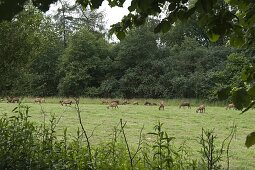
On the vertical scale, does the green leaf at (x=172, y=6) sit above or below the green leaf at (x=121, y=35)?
above

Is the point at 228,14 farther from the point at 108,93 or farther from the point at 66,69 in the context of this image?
the point at 66,69

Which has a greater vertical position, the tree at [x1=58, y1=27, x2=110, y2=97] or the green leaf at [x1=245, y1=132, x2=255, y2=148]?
the tree at [x1=58, y1=27, x2=110, y2=97]

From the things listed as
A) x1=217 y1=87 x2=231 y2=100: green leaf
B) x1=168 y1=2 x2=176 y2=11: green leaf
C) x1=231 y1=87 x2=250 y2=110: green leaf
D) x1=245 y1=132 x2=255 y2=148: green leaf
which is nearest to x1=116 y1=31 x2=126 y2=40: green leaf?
x1=168 y1=2 x2=176 y2=11: green leaf

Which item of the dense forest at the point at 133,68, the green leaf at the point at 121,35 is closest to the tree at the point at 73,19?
the dense forest at the point at 133,68

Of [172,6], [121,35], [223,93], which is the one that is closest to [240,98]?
[223,93]

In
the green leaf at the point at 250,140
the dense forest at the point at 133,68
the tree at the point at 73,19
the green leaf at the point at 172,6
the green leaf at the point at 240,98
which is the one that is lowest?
the green leaf at the point at 250,140

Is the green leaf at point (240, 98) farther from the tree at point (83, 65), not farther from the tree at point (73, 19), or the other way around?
the tree at point (73, 19)

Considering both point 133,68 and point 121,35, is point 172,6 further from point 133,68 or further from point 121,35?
point 133,68

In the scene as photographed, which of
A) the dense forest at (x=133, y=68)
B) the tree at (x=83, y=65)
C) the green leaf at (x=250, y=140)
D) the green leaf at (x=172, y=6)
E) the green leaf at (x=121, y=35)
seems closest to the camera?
the green leaf at (x=250, y=140)

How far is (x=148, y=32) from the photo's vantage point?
3866 centimetres

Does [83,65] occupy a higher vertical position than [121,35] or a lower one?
higher

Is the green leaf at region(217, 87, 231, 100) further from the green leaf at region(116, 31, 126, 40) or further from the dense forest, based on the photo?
the dense forest

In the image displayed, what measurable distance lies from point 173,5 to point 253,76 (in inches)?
24.2

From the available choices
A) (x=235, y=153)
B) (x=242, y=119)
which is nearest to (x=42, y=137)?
(x=235, y=153)
